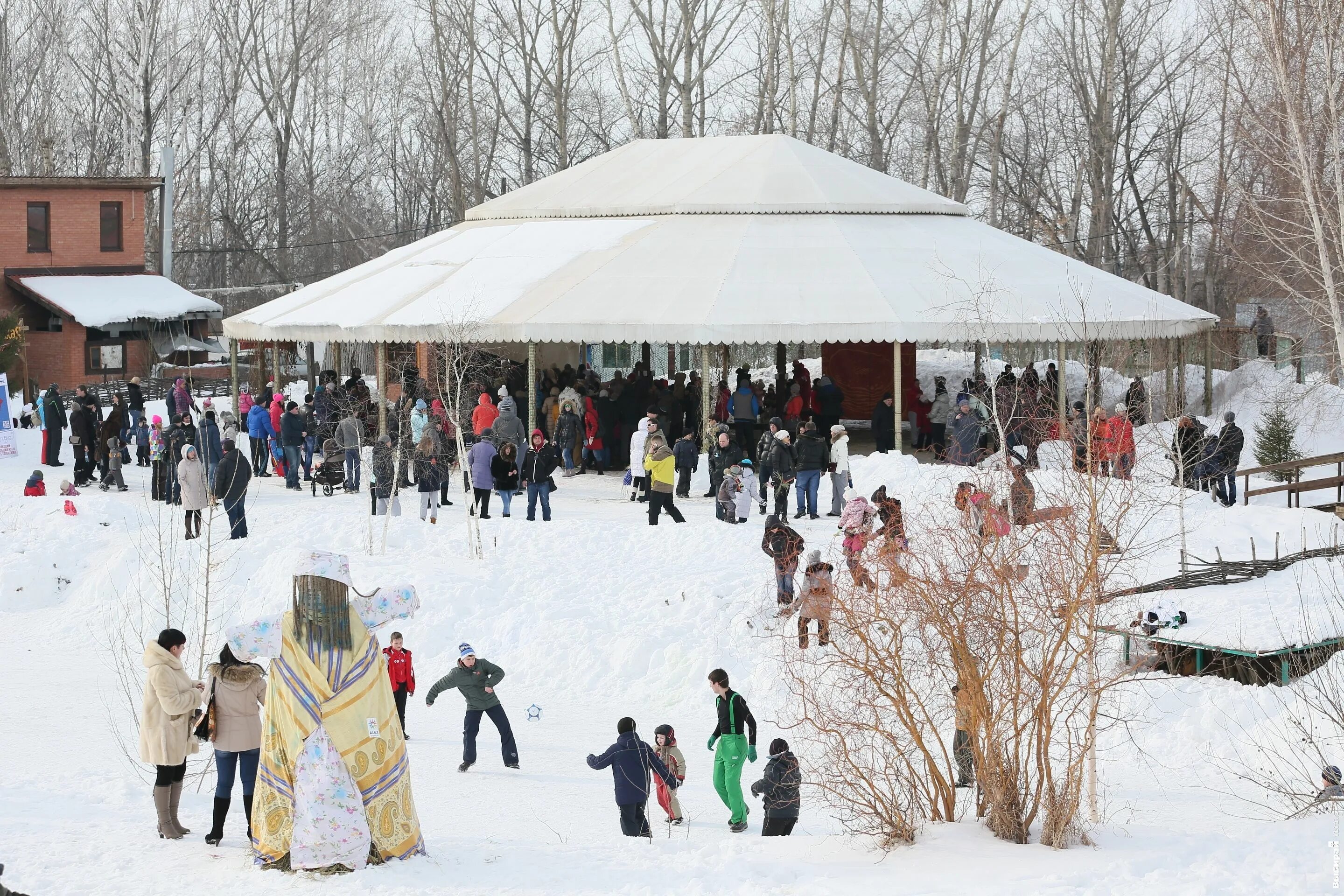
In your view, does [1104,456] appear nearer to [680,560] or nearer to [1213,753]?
[1213,753]

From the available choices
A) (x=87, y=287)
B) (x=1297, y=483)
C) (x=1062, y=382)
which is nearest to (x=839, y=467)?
(x=1062, y=382)

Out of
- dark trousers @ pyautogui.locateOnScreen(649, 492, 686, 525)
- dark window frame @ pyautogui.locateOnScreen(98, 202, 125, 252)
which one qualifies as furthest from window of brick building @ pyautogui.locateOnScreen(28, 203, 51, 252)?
dark trousers @ pyautogui.locateOnScreen(649, 492, 686, 525)

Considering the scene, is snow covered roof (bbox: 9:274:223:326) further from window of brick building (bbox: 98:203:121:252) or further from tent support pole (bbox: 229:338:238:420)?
tent support pole (bbox: 229:338:238:420)

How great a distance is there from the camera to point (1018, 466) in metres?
12.1

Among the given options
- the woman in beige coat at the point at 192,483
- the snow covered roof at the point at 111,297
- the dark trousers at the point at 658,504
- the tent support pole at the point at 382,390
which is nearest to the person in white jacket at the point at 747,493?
the dark trousers at the point at 658,504

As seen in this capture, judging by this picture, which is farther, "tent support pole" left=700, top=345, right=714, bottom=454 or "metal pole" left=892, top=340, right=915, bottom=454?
"metal pole" left=892, top=340, right=915, bottom=454

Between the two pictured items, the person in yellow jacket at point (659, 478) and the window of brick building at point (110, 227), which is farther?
the window of brick building at point (110, 227)

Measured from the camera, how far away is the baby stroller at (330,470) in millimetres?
21344

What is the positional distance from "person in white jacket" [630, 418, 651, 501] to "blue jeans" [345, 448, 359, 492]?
3793 millimetres

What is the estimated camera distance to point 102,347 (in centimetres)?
3731

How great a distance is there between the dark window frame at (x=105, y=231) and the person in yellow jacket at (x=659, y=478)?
82.4 feet

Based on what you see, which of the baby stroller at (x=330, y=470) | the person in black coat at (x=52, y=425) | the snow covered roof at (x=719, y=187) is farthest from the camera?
the snow covered roof at (x=719, y=187)

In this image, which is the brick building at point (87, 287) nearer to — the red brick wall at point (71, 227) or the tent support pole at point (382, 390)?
the red brick wall at point (71, 227)

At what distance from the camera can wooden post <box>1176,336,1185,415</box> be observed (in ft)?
79.0
